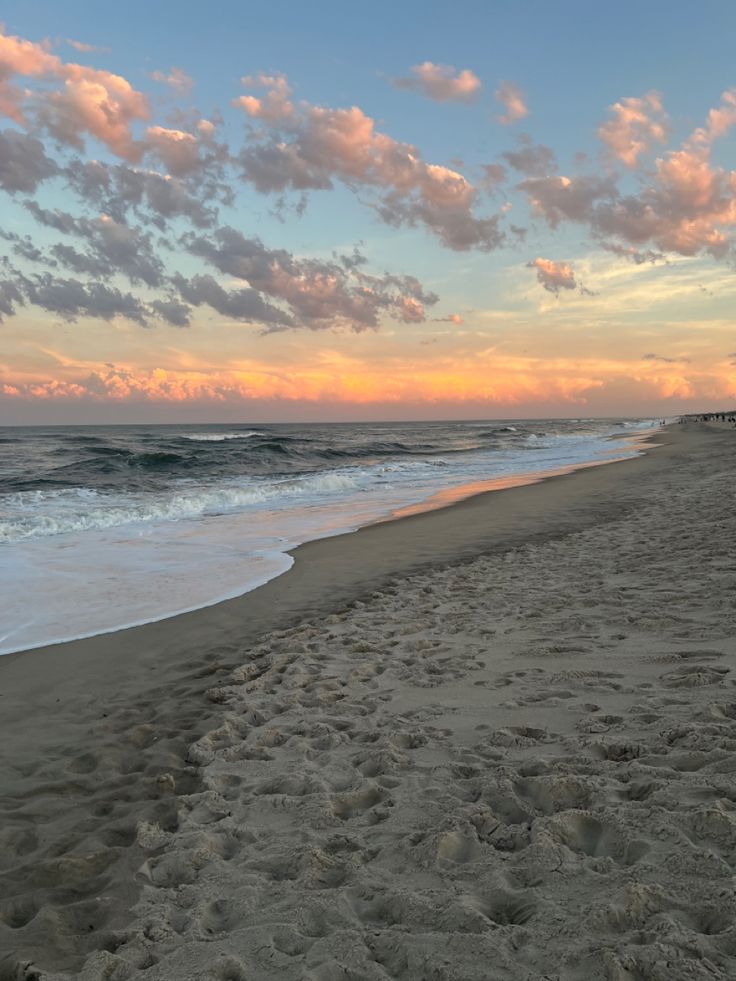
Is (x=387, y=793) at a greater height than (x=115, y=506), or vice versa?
(x=115, y=506)

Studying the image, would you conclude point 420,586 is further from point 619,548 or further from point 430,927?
point 430,927

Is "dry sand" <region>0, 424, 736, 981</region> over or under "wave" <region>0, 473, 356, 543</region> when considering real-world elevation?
under

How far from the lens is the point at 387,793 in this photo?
11.5 feet

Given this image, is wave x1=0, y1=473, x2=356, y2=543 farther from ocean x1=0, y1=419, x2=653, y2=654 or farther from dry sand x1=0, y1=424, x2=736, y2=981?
dry sand x1=0, y1=424, x2=736, y2=981

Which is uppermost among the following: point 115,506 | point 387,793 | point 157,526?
point 115,506

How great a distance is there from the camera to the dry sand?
7.87ft

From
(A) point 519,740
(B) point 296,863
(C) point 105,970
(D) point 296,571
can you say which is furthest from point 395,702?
(D) point 296,571

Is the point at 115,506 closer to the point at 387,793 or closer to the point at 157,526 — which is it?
the point at 157,526

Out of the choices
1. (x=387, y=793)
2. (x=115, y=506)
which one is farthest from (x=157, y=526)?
(x=387, y=793)

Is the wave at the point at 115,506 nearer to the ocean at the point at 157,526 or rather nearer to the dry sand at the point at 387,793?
the ocean at the point at 157,526

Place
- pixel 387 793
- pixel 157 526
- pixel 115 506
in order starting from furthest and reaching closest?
pixel 115 506 → pixel 157 526 → pixel 387 793

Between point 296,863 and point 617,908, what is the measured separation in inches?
56.6

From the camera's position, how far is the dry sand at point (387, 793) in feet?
7.87

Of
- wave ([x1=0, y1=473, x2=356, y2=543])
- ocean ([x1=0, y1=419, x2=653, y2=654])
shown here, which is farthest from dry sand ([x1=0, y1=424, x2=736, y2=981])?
wave ([x1=0, y1=473, x2=356, y2=543])
